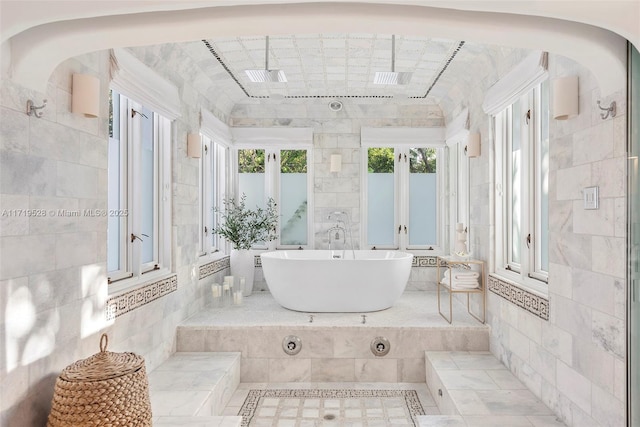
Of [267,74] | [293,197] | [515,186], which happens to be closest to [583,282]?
[515,186]

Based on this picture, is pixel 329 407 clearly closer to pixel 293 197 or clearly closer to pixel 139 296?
pixel 139 296

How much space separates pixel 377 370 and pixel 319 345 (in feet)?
1.70

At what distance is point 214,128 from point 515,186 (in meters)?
3.00

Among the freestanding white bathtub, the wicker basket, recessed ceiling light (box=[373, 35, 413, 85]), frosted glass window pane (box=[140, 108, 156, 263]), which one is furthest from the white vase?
the wicker basket

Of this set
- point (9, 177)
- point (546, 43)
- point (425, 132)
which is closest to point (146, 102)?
point (9, 177)

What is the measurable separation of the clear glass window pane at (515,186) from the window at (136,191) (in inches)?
109

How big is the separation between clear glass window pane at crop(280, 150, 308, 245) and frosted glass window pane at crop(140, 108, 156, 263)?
2.19 meters

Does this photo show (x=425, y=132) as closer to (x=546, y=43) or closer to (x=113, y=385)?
(x=546, y=43)

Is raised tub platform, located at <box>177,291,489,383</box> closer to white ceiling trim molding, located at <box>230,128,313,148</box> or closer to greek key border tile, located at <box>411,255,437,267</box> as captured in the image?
greek key border tile, located at <box>411,255,437,267</box>

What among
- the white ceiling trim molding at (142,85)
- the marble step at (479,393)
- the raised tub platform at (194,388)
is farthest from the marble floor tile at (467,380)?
the white ceiling trim molding at (142,85)

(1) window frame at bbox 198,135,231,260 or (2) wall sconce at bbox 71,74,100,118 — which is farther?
(1) window frame at bbox 198,135,231,260

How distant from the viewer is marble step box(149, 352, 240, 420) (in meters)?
2.53

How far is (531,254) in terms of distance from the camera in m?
2.97

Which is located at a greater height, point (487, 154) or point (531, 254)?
point (487, 154)
